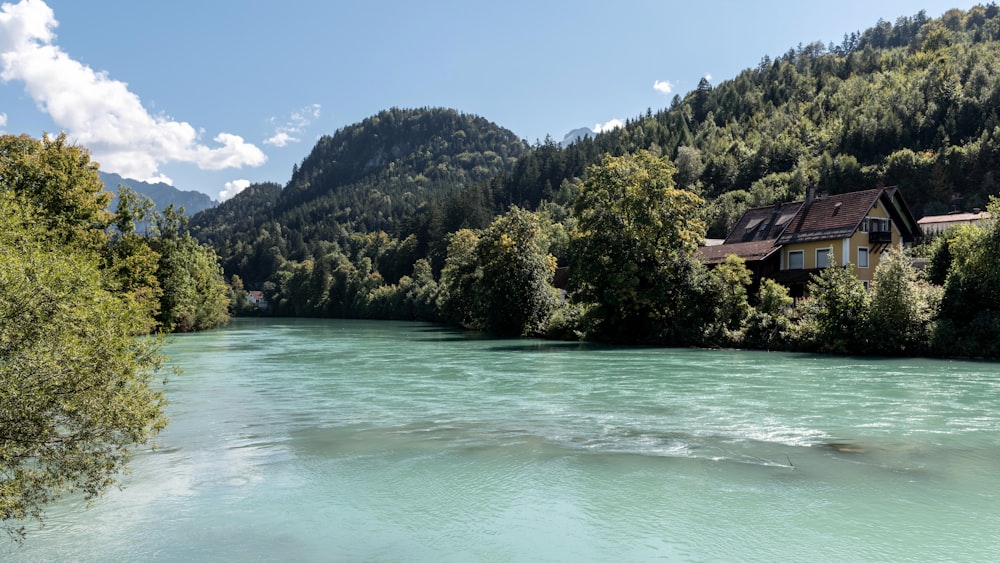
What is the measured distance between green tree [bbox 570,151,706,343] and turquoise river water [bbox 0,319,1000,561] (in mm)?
20448

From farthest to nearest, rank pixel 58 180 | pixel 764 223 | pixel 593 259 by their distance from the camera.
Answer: pixel 764 223 → pixel 593 259 → pixel 58 180

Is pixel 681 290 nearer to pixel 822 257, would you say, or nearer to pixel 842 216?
pixel 822 257

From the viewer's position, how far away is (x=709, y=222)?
104m

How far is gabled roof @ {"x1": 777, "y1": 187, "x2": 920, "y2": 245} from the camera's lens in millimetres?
52438

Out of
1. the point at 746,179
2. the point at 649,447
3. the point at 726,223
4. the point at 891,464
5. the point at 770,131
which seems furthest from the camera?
the point at 770,131

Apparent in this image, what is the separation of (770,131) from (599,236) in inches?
3978

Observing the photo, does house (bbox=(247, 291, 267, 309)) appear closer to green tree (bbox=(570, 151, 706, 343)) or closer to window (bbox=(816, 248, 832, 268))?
green tree (bbox=(570, 151, 706, 343))

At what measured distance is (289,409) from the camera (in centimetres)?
2228

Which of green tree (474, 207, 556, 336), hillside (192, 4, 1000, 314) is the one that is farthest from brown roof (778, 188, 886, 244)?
hillside (192, 4, 1000, 314)

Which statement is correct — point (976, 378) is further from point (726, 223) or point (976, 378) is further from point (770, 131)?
point (770, 131)

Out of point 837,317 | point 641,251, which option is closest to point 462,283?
point 641,251

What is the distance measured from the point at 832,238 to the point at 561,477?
4607 centimetres

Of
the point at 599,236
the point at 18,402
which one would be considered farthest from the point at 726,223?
the point at 18,402

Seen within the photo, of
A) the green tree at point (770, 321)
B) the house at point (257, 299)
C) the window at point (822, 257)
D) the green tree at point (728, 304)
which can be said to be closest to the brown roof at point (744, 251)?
the window at point (822, 257)
